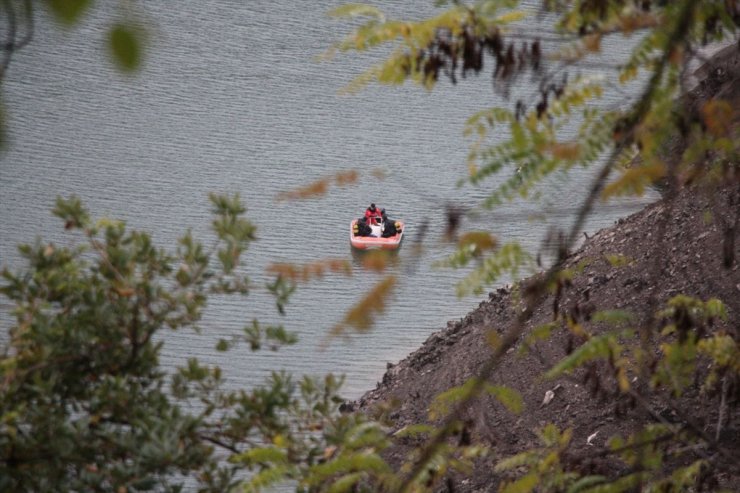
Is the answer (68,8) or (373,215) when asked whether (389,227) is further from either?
(68,8)

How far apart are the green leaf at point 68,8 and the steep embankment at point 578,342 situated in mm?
1737

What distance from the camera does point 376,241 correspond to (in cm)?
369

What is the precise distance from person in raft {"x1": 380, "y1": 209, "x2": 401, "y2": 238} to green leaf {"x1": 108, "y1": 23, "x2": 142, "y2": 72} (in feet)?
9.40

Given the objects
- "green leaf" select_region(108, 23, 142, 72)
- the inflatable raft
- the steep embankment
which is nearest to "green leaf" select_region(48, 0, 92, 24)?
"green leaf" select_region(108, 23, 142, 72)

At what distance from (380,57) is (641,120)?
3.65 m

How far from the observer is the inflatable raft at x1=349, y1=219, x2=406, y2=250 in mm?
3660

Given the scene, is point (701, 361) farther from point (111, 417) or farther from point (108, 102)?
point (108, 102)

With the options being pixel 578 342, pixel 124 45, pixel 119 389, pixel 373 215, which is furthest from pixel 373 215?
pixel 124 45

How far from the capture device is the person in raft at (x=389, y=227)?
3.72 m

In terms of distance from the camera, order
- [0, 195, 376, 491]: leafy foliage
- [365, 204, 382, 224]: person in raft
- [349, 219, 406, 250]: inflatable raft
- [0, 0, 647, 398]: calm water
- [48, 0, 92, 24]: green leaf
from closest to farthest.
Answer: [48, 0, 92, 24]: green leaf, [0, 195, 376, 491]: leafy foliage, [0, 0, 647, 398]: calm water, [349, 219, 406, 250]: inflatable raft, [365, 204, 382, 224]: person in raft

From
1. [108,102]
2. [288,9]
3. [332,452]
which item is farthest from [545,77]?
[288,9]

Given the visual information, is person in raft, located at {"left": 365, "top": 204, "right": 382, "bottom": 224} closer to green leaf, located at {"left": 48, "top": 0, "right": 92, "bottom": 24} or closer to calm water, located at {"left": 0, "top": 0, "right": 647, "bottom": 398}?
calm water, located at {"left": 0, "top": 0, "right": 647, "bottom": 398}

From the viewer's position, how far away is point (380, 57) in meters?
4.97

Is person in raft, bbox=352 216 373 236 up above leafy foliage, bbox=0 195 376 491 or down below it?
above
